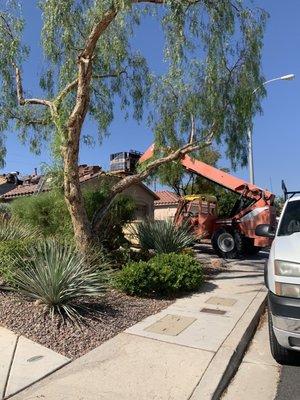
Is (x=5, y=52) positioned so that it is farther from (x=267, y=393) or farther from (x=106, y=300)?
(x=267, y=393)

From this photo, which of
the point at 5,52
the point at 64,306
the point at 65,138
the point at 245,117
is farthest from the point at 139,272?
the point at 5,52

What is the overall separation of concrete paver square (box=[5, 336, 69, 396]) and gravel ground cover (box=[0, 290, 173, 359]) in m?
0.15

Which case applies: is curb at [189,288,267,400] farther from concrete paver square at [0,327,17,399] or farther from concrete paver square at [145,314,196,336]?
concrete paver square at [0,327,17,399]

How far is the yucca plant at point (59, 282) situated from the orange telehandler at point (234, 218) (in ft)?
28.3

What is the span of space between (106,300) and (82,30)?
5856 mm

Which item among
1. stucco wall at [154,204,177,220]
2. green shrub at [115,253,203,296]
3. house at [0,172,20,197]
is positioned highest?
house at [0,172,20,197]

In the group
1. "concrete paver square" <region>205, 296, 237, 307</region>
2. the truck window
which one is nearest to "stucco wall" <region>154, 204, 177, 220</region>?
"concrete paver square" <region>205, 296, 237, 307</region>

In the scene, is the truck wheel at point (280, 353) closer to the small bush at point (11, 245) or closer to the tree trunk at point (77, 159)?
the small bush at point (11, 245)

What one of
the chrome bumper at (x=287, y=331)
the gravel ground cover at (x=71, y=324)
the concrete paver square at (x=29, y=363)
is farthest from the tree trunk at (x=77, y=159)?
the chrome bumper at (x=287, y=331)

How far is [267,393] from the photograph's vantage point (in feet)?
14.8

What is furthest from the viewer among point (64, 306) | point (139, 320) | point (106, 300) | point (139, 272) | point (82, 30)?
point (82, 30)

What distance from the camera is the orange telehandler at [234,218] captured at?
51.4 ft

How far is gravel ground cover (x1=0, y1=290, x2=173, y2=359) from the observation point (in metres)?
5.48

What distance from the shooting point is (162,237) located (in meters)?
12.2
